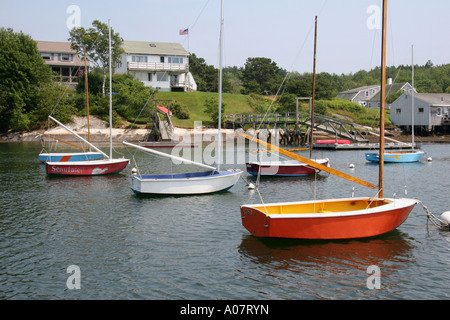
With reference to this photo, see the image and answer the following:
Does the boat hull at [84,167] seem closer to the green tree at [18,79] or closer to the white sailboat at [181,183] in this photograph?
the white sailboat at [181,183]

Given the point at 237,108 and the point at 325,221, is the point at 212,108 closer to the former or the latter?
the point at 237,108

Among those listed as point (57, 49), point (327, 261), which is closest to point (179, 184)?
point (327, 261)

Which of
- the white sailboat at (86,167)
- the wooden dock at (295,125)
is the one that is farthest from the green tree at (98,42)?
the white sailboat at (86,167)

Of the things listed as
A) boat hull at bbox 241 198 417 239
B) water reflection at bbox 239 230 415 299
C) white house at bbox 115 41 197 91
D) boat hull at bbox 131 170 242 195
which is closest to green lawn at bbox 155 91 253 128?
white house at bbox 115 41 197 91

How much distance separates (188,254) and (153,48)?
82389 mm

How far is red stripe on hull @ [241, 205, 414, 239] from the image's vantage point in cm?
1722

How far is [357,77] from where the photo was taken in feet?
645

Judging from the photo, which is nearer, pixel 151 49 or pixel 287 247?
pixel 287 247

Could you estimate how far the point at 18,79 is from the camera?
240ft

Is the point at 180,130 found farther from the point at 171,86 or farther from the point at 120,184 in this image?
the point at 120,184

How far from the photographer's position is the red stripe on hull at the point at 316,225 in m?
17.2

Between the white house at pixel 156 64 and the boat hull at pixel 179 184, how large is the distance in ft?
208
